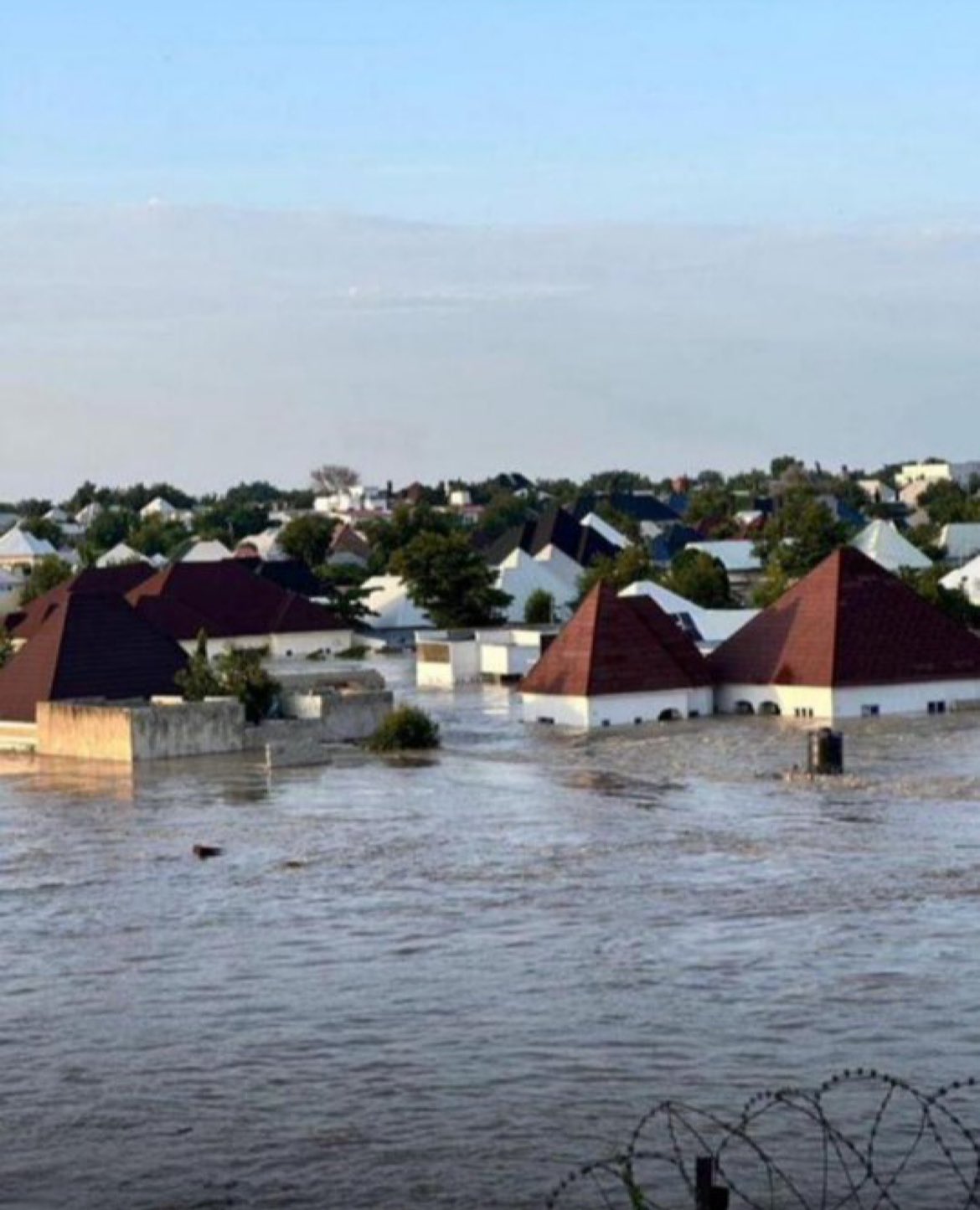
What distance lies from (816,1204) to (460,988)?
17.6 feet

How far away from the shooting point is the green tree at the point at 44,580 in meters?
60.4

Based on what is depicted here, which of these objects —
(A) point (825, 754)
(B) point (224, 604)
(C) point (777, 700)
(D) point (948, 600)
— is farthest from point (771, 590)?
(A) point (825, 754)

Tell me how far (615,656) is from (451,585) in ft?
52.3

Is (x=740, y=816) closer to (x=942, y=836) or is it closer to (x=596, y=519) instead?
(x=942, y=836)

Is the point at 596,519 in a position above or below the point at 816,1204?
above

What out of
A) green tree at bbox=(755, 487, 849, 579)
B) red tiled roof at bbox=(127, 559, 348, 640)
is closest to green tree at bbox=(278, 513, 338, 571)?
green tree at bbox=(755, 487, 849, 579)

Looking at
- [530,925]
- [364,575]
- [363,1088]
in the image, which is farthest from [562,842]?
[364,575]

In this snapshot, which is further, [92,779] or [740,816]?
[92,779]

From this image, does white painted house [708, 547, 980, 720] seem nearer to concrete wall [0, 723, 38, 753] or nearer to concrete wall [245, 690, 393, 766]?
concrete wall [245, 690, 393, 766]

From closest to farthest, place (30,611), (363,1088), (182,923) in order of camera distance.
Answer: (363,1088) < (182,923) < (30,611)

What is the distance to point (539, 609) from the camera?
177 feet

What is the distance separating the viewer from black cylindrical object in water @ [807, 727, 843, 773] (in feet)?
95.6

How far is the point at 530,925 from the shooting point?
19844 mm

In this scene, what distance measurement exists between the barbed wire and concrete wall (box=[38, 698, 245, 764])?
19.1 metres
